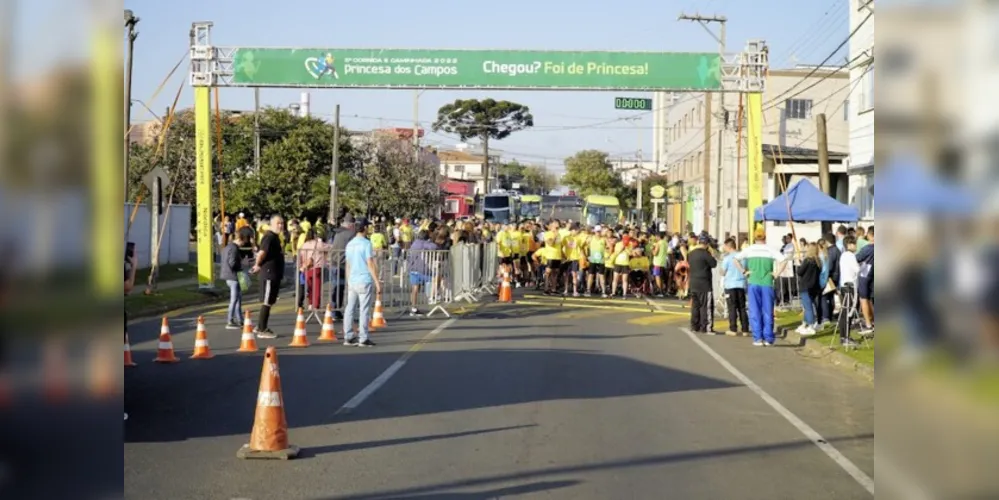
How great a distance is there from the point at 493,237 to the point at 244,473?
87.6 ft

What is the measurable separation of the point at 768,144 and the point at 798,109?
422cm

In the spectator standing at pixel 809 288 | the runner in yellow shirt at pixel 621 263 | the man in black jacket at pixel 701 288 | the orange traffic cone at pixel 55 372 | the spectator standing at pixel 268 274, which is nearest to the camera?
the orange traffic cone at pixel 55 372

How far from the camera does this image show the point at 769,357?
1636cm

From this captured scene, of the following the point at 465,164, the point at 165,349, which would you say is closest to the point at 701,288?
the point at 165,349

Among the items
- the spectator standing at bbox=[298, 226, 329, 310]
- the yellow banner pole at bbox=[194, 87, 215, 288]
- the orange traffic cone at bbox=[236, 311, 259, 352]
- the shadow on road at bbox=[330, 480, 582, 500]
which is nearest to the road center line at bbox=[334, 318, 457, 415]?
the orange traffic cone at bbox=[236, 311, 259, 352]

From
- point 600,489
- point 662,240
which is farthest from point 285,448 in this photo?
point 662,240

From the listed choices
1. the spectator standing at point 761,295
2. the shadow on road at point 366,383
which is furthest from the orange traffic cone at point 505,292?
the shadow on road at point 366,383

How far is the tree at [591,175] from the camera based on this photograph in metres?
94.1

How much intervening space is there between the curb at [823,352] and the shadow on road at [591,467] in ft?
14.4

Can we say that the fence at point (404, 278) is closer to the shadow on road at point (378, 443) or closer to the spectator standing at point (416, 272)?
the spectator standing at point (416, 272)

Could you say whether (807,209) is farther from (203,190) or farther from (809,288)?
(203,190)

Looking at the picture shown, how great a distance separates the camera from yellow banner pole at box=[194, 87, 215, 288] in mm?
26578

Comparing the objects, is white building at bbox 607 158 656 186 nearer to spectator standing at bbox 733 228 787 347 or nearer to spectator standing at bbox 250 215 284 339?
spectator standing at bbox 733 228 787 347

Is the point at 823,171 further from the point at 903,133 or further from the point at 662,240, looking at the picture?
the point at 903,133
